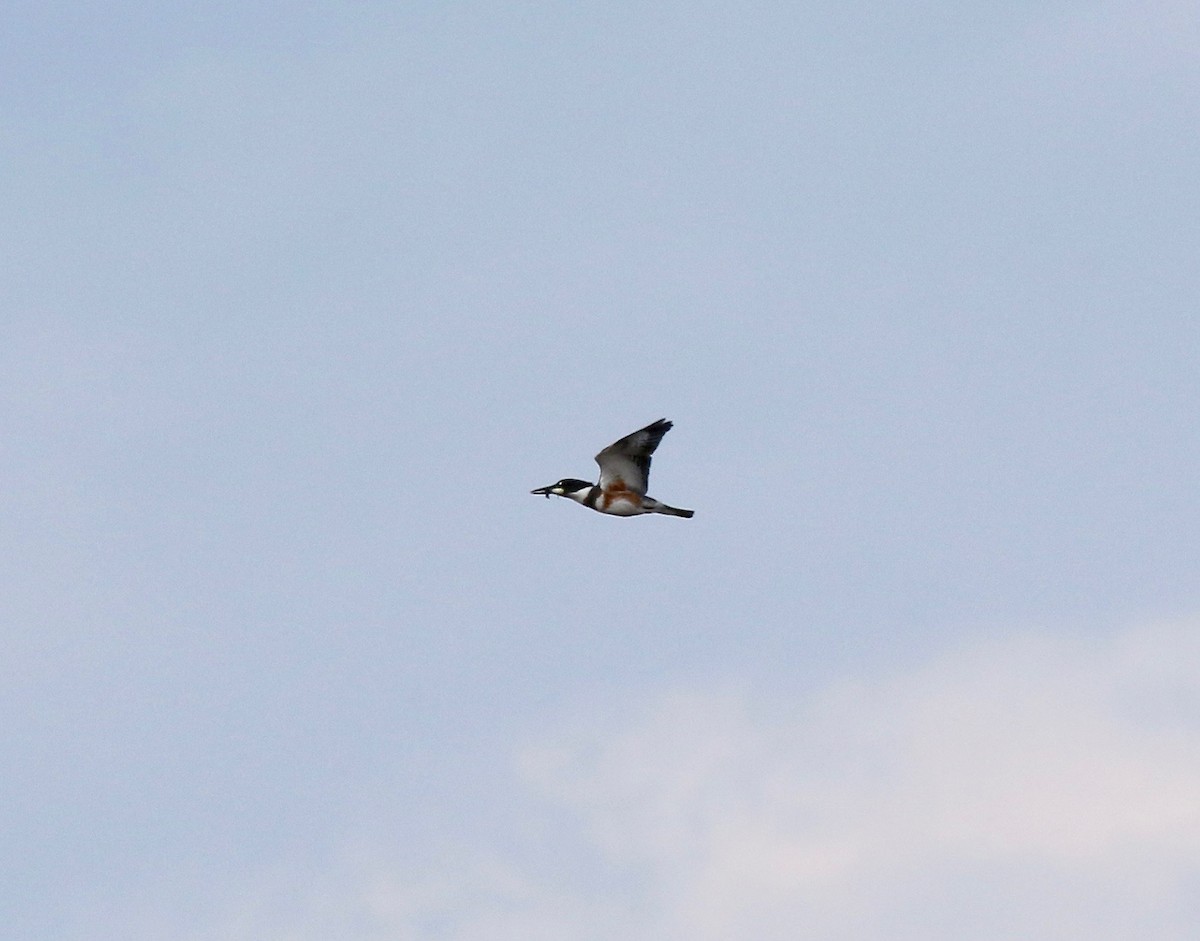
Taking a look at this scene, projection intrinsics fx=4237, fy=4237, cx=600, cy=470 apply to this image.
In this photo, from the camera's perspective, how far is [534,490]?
398 ft

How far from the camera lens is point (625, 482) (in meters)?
117

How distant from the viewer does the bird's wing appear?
115312 mm

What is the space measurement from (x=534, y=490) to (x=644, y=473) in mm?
5435

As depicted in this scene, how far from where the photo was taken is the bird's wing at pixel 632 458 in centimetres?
11531

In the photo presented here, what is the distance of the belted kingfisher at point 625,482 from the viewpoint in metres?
115

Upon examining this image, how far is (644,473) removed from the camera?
117m

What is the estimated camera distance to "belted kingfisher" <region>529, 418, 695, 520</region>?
379 ft

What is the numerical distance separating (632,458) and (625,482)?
1.26 m

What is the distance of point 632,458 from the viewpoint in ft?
381
